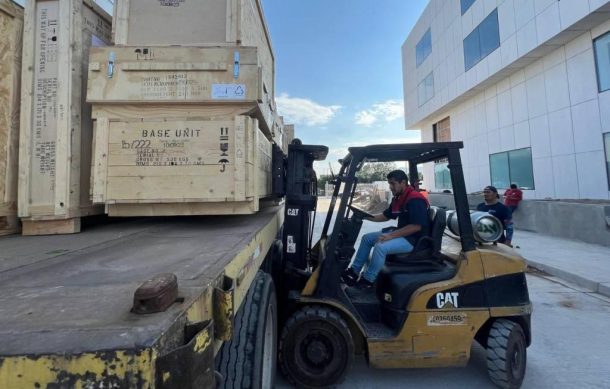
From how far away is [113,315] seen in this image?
0.95 m

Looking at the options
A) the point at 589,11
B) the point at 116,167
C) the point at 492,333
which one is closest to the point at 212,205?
the point at 116,167

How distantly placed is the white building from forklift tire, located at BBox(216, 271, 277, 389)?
39.7 ft

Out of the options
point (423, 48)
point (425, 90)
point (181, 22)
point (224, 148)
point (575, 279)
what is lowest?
point (575, 279)

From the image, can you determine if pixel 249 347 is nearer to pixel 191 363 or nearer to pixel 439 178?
pixel 191 363

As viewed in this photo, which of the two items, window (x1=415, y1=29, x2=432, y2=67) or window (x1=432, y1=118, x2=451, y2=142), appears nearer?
window (x1=432, y1=118, x2=451, y2=142)

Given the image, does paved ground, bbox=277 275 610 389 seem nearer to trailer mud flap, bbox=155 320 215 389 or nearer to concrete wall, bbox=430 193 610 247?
trailer mud flap, bbox=155 320 215 389

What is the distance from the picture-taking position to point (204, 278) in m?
1.27

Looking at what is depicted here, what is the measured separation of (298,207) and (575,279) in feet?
19.1

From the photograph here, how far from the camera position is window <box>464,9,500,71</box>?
14.5m

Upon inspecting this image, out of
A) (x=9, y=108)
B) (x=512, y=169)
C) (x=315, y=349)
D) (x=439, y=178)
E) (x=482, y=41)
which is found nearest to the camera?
(x=9, y=108)

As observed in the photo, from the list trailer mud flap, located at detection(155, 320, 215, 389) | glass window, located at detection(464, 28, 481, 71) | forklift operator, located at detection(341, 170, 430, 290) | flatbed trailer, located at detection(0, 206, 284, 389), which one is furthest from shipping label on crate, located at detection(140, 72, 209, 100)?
glass window, located at detection(464, 28, 481, 71)

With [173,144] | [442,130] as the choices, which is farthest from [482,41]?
[173,144]

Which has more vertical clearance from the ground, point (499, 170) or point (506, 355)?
point (499, 170)

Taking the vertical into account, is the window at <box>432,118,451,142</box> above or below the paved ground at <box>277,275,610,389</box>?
above
